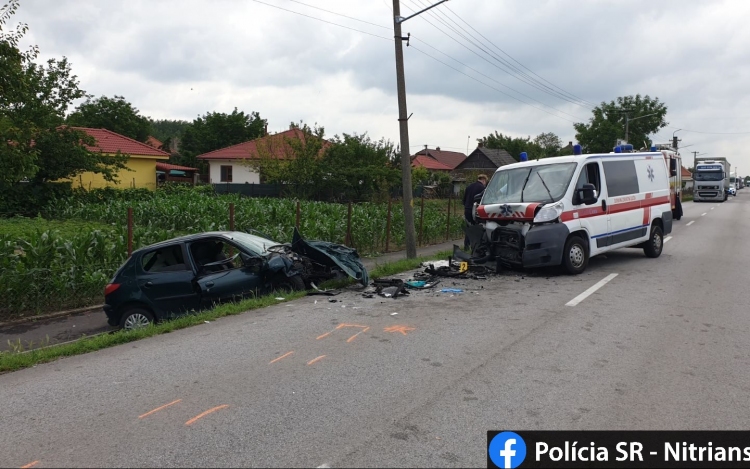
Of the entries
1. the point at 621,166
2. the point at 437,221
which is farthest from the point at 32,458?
the point at 437,221

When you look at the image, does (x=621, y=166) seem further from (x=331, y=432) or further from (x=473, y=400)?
(x=331, y=432)

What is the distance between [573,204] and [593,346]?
5.24 meters

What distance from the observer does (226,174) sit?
46969 millimetres

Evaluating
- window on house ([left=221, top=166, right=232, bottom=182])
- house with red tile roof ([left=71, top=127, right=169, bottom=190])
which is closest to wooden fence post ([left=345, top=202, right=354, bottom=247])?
house with red tile roof ([left=71, top=127, right=169, bottom=190])

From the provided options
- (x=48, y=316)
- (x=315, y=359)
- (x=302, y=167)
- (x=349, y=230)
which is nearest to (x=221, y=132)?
(x=302, y=167)

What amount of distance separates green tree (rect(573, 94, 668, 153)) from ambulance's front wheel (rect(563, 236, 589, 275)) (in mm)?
43978

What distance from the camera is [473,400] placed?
15.5ft

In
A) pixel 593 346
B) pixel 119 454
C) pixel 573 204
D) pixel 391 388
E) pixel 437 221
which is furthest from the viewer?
pixel 437 221

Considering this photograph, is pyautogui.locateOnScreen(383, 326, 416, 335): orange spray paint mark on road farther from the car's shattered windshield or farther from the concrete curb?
the concrete curb

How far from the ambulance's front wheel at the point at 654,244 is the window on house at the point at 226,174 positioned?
3809 centimetres

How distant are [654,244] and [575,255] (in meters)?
3.34

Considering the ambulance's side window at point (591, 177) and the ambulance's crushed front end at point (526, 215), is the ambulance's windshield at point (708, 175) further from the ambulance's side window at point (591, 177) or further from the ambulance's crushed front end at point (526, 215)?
the ambulance's crushed front end at point (526, 215)

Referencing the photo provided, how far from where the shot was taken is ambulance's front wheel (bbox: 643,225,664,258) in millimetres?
13211

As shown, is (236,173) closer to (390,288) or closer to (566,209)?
(566,209)
